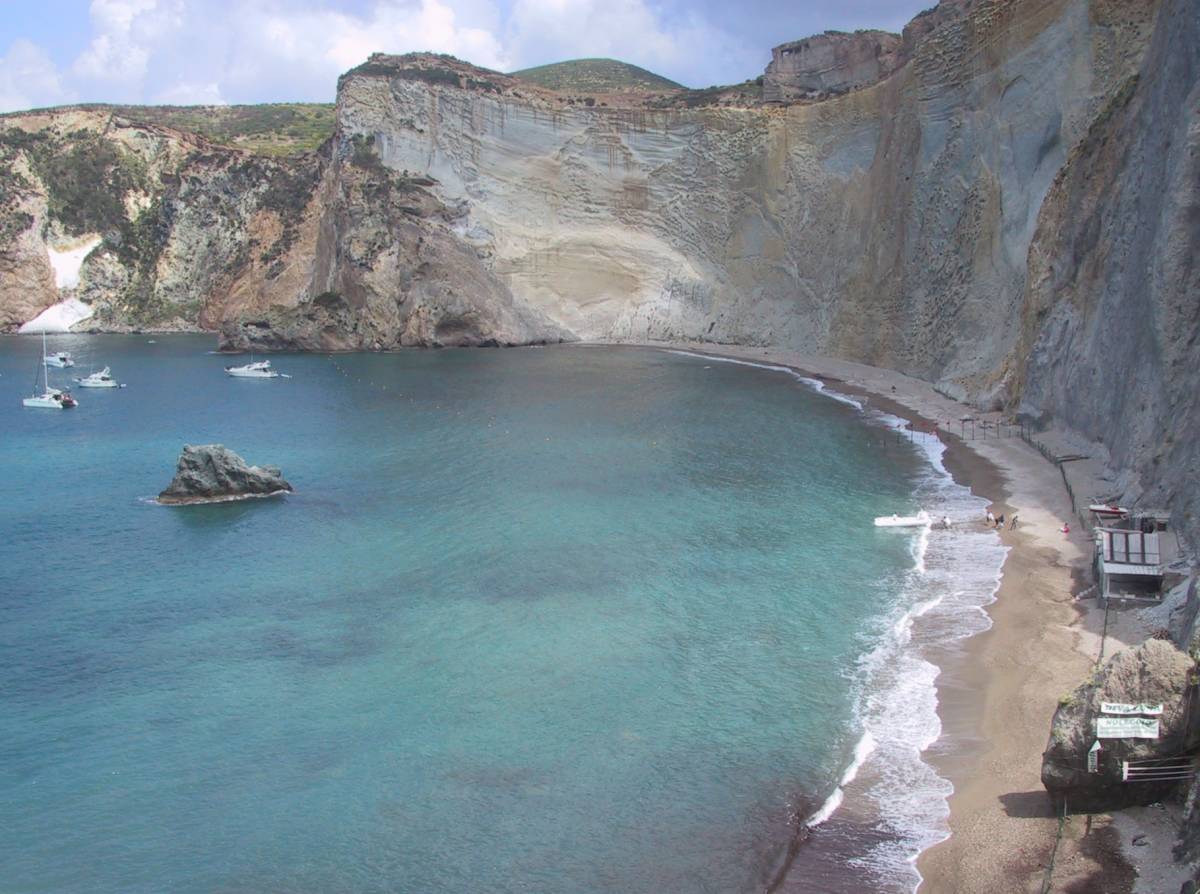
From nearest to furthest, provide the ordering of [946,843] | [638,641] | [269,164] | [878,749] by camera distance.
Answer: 1. [946,843]
2. [878,749]
3. [638,641]
4. [269,164]

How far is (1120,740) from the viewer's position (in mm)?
14969

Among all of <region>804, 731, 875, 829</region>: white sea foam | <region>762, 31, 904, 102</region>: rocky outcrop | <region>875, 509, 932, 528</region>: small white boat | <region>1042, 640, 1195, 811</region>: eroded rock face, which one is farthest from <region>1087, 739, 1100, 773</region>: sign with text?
<region>762, 31, 904, 102</region>: rocky outcrop

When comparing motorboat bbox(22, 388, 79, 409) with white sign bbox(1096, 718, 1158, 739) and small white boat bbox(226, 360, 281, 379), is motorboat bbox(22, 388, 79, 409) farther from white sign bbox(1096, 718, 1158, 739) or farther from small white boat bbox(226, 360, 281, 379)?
white sign bbox(1096, 718, 1158, 739)

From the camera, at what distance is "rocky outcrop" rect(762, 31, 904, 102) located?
277ft

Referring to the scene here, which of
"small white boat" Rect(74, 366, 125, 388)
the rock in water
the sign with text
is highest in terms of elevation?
"small white boat" Rect(74, 366, 125, 388)

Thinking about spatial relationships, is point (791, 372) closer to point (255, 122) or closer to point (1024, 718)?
point (1024, 718)

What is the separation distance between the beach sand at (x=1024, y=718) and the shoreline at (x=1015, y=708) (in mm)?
21

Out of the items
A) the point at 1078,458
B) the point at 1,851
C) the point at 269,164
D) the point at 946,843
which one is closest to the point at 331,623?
the point at 1,851

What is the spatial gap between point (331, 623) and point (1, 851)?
30.9 ft

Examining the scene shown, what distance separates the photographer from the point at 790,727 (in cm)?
1933

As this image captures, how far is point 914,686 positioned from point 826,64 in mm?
75202

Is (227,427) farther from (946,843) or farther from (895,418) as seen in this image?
(946,843)

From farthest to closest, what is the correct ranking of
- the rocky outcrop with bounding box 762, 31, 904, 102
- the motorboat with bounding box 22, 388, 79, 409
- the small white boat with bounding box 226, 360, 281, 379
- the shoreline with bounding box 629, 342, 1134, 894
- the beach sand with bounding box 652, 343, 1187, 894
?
the rocky outcrop with bounding box 762, 31, 904, 102 < the small white boat with bounding box 226, 360, 281, 379 < the motorboat with bounding box 22, 388, 79, 409 < the shoreline with bounding box 629, 342, 1134, 894 < the beach sand with bounding box 652, 343, 1187, 894

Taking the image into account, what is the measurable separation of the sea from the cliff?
300 inches
